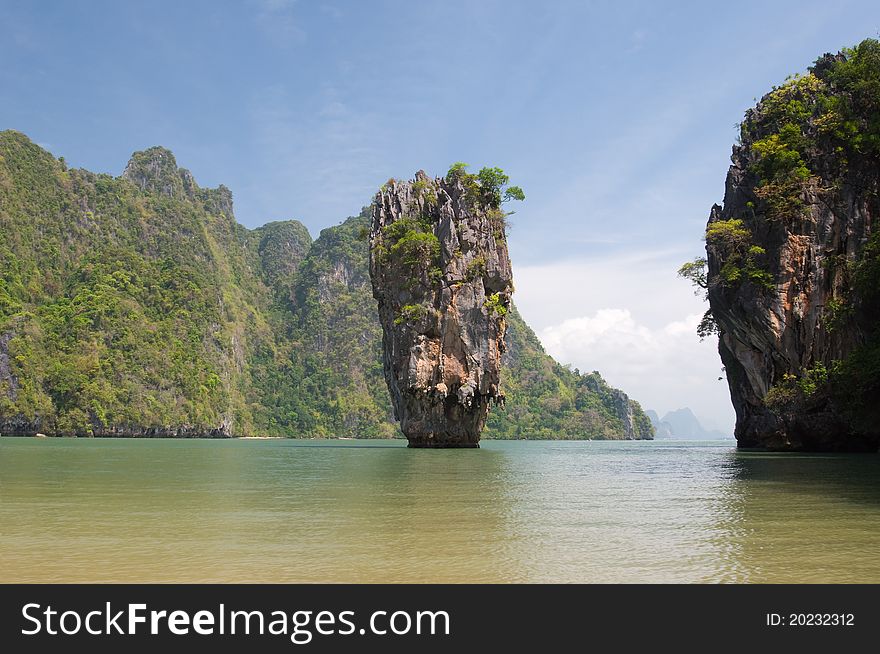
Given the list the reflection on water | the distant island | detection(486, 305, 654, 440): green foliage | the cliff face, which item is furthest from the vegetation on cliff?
detection(486, 305, 654, 440): green foliage

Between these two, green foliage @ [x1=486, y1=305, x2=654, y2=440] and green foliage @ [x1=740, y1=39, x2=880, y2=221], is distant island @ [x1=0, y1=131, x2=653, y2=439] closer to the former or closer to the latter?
green foliage @ [x1=486, y1=305, x2=654, y2=440]

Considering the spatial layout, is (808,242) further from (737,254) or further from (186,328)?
(186,328)

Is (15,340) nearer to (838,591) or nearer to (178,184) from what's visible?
(178,184)

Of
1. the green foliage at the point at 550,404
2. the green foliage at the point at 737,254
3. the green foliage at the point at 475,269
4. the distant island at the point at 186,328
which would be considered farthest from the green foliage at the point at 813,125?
the green foliage at the point at 550,404

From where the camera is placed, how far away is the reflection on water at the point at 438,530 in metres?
7.68

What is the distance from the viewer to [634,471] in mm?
25672

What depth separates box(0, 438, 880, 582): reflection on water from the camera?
768 centimetres

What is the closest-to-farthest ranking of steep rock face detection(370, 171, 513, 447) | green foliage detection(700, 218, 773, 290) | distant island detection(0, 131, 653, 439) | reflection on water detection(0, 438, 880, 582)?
reflection on water detection(0, 438, 880, 582)
green foliage detection(700, 218, 773, 290)
steep rock face detection(370, 171, 513, 447)
distant island detection(0, 131, 653, 439)

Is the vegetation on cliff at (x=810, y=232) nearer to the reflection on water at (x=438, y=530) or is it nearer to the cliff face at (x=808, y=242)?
the cliff face at (x=808, y=242)

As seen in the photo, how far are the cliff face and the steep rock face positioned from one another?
14.2 m

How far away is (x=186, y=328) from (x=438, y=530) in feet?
367

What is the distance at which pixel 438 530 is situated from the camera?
34.3 ft

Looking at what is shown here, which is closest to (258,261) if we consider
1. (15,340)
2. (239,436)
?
(239,436)

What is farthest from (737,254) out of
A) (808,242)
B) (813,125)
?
(813,125)
